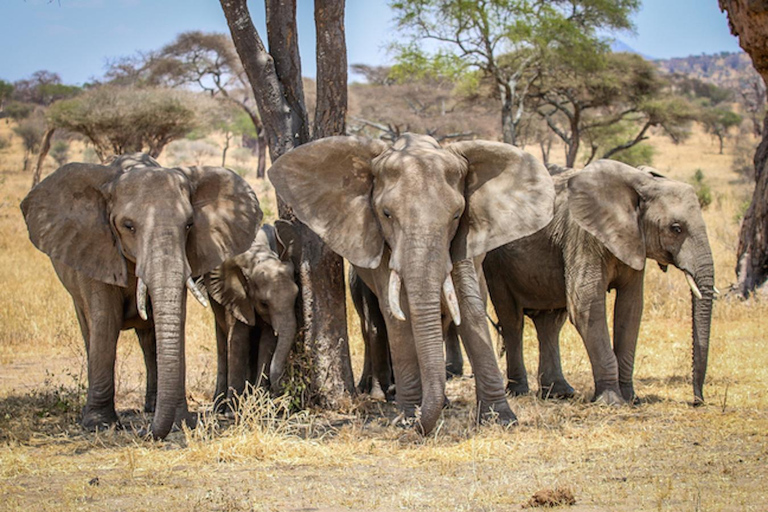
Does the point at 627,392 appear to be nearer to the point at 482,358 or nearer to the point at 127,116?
the point at 482,358

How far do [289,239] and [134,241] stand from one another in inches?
62.1

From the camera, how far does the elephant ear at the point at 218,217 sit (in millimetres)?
6594

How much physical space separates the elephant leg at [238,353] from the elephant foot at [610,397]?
279 centimetres

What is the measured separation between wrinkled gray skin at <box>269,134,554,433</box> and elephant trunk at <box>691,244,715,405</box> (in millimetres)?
1375

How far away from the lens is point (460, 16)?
21.1 meters

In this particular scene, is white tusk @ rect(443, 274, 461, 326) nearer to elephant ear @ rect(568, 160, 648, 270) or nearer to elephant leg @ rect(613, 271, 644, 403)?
elephant ear @ rect(568, 160, 648, 270)

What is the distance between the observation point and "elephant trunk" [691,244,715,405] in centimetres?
667

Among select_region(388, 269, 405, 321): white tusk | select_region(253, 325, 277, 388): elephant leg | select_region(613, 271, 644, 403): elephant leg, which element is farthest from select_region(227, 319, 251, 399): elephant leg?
select_region(613, 271, 644, 403): elephant leg

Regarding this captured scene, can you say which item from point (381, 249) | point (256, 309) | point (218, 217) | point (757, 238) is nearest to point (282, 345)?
point (256, 309)

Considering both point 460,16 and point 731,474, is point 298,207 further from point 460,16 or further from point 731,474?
point 460,16

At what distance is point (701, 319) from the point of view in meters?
6.73

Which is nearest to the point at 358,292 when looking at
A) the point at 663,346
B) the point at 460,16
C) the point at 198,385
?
the point at 198,385

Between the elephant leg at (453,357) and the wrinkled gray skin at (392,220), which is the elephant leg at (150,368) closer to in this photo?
the wrinkled gray skin at (392,220)

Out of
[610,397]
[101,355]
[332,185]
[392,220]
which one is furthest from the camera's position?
[610,397]
